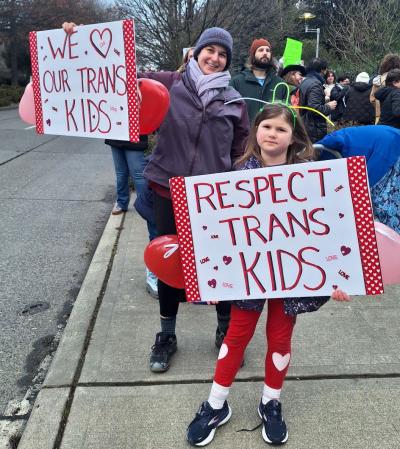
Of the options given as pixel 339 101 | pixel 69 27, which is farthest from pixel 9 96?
pixel 69 27

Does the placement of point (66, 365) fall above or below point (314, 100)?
below

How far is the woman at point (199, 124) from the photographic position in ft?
8.18

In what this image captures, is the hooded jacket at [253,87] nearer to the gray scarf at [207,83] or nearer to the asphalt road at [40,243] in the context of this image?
the gray scarf at [207,83]

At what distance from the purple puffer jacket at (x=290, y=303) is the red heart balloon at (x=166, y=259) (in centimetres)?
31

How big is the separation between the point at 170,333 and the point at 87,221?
120 inches

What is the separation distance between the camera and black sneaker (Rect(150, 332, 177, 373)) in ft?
8.73

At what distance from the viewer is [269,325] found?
7.36 ft

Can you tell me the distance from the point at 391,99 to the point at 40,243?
394 cm

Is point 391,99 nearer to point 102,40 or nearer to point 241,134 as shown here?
point 241,134

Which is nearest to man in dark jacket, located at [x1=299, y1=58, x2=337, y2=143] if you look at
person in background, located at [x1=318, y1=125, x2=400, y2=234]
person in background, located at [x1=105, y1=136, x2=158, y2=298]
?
person in background, located at [x1=105, y1=136, x2=158, y2=298]

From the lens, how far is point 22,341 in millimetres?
3078

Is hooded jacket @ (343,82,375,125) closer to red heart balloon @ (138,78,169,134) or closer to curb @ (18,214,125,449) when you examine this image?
curb @ (18,214,125,449)

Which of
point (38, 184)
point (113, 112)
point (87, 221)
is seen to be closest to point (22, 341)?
point (113, 112)

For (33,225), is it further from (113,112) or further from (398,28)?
(398,28)
